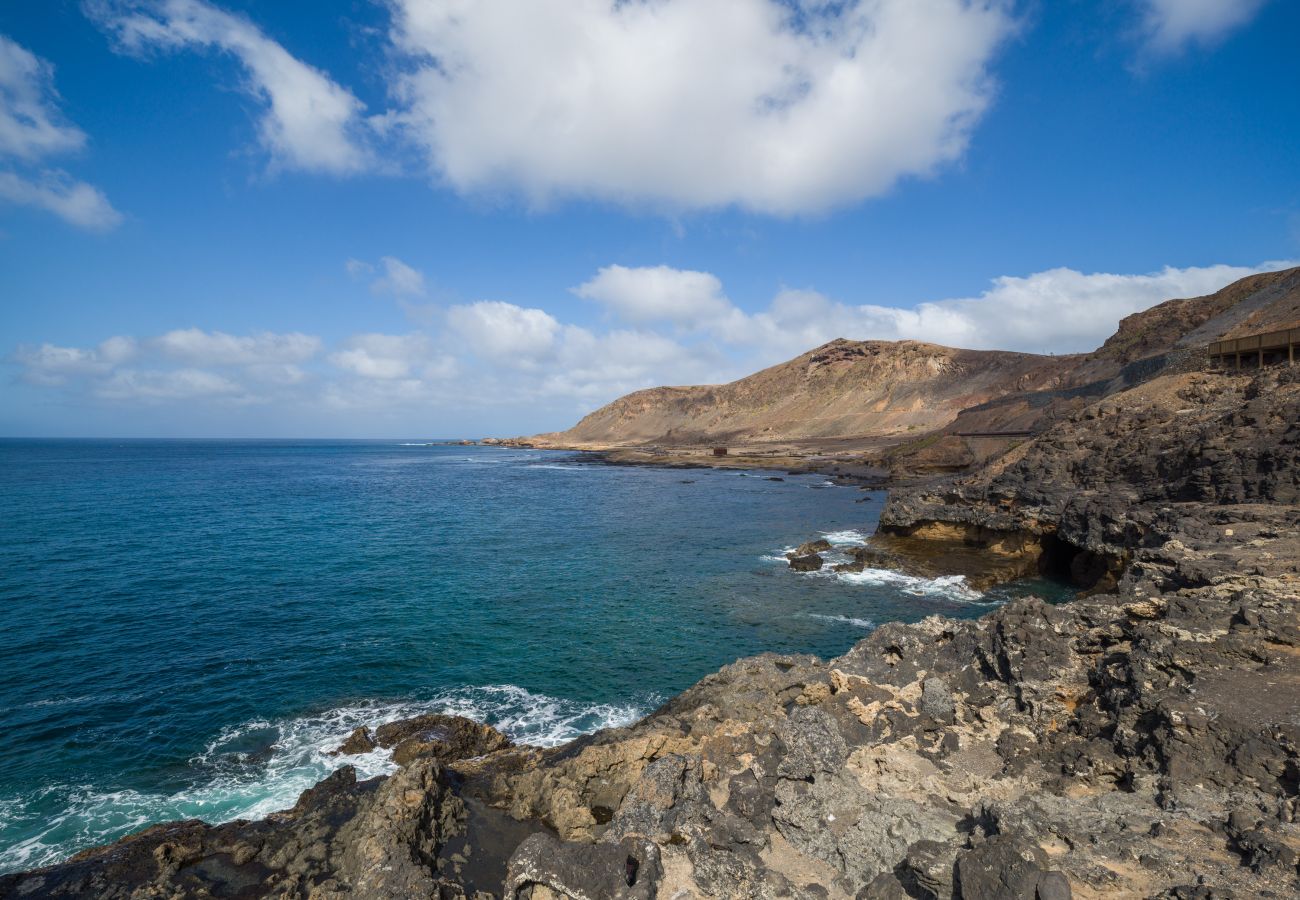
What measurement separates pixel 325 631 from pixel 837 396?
407 feet

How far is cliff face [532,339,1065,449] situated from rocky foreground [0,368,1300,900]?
8456 centimetres

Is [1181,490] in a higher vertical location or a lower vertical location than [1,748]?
higher

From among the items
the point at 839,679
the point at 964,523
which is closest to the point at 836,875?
the point at 839,679

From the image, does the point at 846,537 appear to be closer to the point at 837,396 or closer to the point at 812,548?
the point at 812,548

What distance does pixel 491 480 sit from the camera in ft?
256

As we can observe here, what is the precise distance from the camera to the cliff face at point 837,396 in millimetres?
107062

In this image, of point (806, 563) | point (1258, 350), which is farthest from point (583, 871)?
point (1258, 350)

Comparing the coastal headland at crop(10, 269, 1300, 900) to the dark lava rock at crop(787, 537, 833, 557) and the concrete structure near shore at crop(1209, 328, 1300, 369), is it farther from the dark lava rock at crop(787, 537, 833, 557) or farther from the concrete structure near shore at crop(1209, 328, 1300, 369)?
the concrete structure near shore at crop(1209, 328, 1300, 369)

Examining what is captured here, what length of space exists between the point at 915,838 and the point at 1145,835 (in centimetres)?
232

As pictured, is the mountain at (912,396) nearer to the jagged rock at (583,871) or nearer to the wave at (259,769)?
the wave at (259,769)

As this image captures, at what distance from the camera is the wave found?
11.0 metres

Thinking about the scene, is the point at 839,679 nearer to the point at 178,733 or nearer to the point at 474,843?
the point at 474,843

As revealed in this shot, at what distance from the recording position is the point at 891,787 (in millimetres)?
8352

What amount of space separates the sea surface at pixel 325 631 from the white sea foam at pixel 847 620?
0.37ft
